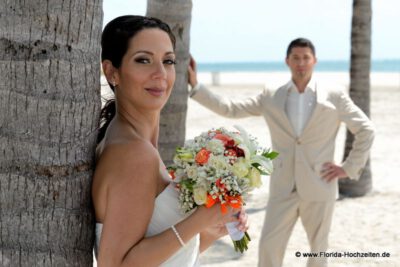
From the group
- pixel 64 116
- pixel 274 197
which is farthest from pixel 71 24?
pixel 274 197

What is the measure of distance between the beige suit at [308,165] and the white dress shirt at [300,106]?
0.05 meters

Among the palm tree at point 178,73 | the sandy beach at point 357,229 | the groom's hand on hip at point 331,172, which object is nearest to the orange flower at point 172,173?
the palm tree at point 178,73

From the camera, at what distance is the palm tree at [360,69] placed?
11039 mm

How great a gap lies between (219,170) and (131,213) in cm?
48

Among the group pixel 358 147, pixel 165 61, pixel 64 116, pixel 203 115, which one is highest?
pixel 165 61

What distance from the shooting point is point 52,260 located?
8.66 ft

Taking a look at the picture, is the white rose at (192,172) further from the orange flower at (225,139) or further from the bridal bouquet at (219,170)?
the orange flower at (225,139)

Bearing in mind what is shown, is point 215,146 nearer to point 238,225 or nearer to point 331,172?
point 238,225

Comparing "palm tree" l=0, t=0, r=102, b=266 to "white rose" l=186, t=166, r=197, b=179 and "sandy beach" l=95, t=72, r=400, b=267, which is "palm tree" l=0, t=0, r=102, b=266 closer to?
"white rose" l=186, t=166, r=197, b=179

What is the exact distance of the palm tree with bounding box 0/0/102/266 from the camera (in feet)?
8.14

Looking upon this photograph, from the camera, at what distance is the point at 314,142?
6824 mm

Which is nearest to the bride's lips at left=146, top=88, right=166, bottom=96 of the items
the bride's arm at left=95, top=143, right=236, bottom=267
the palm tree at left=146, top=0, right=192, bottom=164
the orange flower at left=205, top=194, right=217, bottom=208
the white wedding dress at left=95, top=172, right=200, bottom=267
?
the bride's arm at left=95, top=143, right=236, bottom=267

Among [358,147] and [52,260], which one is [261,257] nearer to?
[358,147]

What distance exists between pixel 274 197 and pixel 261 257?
25.8 inches
